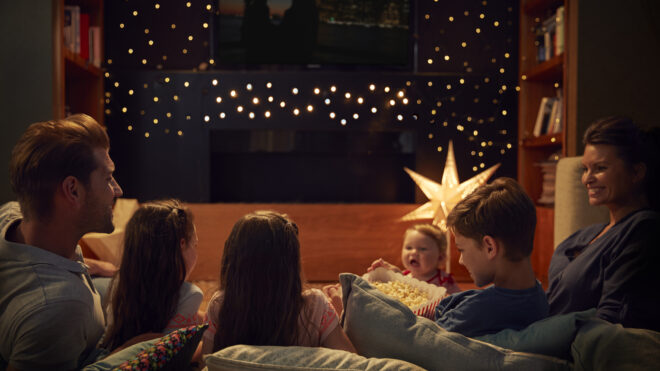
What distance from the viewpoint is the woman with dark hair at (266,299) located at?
3.88ft

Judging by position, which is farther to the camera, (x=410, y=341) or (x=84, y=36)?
(x=84, y=36)

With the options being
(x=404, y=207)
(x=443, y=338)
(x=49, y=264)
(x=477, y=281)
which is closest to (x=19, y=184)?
(x=49, y=264)

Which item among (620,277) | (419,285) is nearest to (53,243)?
(419,285)

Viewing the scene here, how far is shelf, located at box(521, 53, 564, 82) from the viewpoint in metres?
3.24

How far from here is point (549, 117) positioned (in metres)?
3.56

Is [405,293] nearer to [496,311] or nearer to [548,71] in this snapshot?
[496,311]

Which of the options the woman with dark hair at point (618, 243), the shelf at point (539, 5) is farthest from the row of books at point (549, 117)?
the woman with dark hair at point (618, 243)

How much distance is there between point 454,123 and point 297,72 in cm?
131

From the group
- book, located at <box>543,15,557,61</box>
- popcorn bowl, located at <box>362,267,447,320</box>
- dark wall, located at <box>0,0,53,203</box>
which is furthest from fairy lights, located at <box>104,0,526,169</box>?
popcorn bowl, located at <box>362,267,447,320</box>

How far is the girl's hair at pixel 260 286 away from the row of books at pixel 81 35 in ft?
9.03

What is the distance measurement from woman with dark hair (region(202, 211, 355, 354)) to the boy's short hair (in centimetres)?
44

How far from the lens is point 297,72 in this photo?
152 inches

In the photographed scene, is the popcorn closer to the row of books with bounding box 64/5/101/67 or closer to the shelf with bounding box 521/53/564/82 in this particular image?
the shelf with bounding box 521/53/564/82

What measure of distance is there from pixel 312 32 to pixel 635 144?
2.81m
